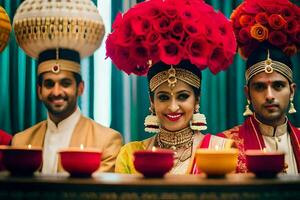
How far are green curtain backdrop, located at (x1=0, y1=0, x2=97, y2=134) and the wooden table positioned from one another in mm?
1657

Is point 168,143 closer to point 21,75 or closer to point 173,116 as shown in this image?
point 173,116

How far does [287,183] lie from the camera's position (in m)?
1.17

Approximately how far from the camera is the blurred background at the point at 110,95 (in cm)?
281

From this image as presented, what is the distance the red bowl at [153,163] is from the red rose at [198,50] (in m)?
0.66

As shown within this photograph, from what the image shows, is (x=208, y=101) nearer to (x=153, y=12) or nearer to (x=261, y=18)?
(x=261, y=18)

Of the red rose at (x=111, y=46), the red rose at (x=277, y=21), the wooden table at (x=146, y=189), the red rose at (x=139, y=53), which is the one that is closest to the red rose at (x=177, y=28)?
the red rose at (x=139, y=53)

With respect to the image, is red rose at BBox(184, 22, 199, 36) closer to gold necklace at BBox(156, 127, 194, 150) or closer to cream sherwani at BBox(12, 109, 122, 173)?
gold necklace at BBox(156, 127, 194, 150)

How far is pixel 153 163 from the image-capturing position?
1.26 m

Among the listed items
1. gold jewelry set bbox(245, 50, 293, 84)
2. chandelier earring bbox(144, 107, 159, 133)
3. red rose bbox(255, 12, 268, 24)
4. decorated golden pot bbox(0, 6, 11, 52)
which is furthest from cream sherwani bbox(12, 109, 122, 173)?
red rose bbox(255, 12, 268, 24)

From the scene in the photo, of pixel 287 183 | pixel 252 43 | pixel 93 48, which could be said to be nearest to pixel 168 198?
pixel 287 183

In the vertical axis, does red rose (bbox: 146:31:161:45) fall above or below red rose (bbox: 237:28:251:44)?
below

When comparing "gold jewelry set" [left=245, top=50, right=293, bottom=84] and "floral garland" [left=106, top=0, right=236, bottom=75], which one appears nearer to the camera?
"floral garland" [left=106, top=0, right=236, bottom=75]

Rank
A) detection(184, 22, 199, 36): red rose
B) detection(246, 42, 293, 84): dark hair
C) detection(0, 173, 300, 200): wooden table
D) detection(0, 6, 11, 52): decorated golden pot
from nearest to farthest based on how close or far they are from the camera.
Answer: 1. detection(0, 173, 300, 200): wooden table
2. detection(184, 22, 199, 36): red rose
3. detection(0, 6, 11, 52): decorated golden pot
4. detection(246, 42, 293, 84): dark hair

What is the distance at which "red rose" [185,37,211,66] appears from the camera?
1.87m
